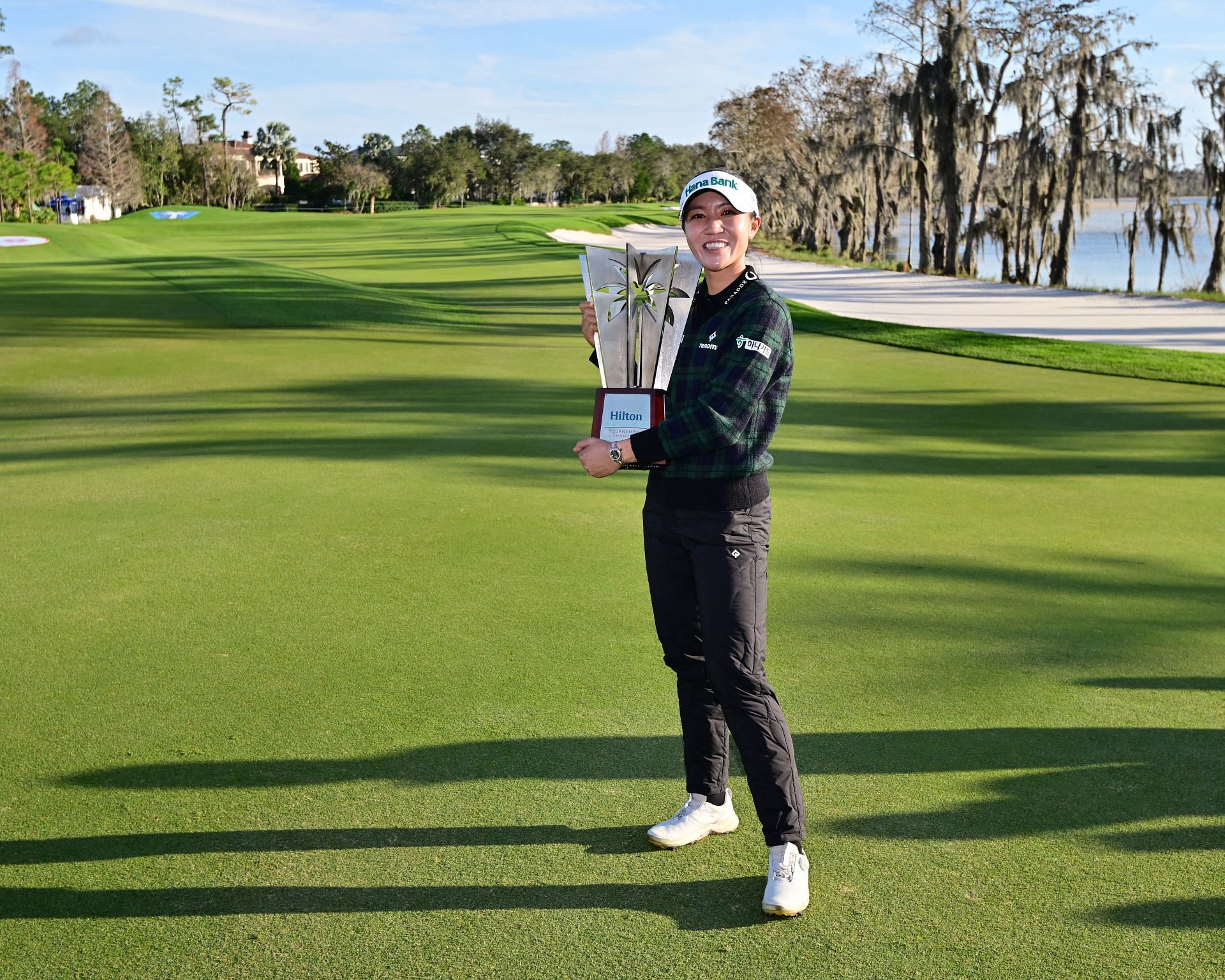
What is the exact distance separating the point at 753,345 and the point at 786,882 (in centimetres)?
135

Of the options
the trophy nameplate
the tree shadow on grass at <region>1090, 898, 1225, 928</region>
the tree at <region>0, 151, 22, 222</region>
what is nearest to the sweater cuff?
the trophy nameplate

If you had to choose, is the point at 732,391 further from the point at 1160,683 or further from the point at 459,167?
the point at 459,167

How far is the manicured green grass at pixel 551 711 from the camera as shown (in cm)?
280

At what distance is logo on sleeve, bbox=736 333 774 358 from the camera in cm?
287

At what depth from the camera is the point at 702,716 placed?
3.28 metres

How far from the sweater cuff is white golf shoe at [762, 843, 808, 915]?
1.06 m

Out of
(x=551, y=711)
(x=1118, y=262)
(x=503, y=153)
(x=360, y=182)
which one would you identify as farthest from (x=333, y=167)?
(x=551, y=711)

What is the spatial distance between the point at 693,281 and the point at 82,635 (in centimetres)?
311

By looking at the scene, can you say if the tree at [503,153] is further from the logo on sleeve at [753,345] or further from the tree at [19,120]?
the logo on sleeve at [753,345]

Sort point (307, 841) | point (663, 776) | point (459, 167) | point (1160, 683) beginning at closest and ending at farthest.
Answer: point (307, 841), point (663, 776), point (1160, 683), point (459, 167)

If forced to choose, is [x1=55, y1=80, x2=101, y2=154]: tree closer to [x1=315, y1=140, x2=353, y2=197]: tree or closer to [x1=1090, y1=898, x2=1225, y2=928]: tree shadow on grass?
Result: [x1=315, y1=140, x2=353, y2=197]: tree

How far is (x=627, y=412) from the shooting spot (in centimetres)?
300

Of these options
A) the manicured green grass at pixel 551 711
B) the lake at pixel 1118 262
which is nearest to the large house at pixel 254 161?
the lake at pixel 1118 262

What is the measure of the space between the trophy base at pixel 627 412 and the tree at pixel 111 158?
299 ft
